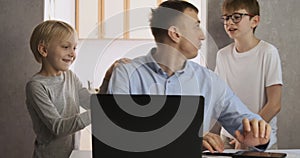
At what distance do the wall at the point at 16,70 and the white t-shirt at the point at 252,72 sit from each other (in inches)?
37.7

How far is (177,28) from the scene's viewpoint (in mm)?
1811

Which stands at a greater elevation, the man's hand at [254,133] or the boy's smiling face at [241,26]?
the boy's smiling face at [241,26]

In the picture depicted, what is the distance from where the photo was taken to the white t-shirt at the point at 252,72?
7.79ft

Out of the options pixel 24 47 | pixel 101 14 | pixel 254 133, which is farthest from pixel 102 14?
pixel 254 133

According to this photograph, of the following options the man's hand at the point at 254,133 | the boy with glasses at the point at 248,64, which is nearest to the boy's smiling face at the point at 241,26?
the boy with glasses at the point at 248,64

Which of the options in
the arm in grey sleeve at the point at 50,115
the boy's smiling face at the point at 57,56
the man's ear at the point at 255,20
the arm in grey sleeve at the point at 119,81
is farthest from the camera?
the man's ear at the point at 255,20

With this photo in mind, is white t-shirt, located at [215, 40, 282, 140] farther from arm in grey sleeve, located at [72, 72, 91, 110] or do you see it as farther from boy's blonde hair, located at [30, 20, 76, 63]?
boy's blonde hair, located at [30, 20, 76, 63]

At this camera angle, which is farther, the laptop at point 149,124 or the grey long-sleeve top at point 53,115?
the grey long-sleeve top at point 53,115

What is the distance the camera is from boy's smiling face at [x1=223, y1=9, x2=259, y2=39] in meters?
2.38

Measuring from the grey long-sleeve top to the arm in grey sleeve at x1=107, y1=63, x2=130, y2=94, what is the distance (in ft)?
0.75

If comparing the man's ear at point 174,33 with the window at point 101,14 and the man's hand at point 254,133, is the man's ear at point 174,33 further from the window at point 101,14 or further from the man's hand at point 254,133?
→ the window at point 101,14

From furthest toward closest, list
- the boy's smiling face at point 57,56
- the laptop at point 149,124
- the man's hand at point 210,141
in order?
1. the boy's smiling face at point 57,56
2. the man's hand at point 210,141
3. the laptop at point 149,124

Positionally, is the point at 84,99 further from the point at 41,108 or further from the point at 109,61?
the point at 109,61

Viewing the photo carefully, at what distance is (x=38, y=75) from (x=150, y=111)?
4.03 ft
